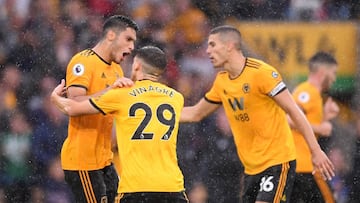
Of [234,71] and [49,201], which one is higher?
[234,71]

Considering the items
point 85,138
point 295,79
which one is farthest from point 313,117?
point 85,138

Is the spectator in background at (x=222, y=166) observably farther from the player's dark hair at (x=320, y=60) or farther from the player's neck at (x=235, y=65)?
the player's neck at (x=235, y=65)

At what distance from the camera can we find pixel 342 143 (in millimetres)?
14039

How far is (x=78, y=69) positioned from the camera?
379 inches

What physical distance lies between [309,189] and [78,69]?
3.45 m

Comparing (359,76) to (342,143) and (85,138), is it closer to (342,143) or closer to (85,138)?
(342,143)

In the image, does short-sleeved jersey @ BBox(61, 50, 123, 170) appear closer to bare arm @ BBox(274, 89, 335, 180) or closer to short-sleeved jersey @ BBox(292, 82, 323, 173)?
bare arm @ BBox(274, 89, 335, 180)

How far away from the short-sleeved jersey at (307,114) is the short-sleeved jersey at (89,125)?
2889 millimetres

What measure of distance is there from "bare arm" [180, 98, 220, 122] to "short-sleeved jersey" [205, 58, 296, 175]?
0.49 m

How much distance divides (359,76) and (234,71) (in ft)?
14.8

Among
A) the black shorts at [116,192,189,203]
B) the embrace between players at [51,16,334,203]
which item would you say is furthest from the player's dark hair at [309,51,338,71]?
the black shorts at [116,192,189,203]

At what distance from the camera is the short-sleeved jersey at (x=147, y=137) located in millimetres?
8695

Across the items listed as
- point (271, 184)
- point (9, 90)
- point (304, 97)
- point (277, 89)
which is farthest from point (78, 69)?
point (9, 90)

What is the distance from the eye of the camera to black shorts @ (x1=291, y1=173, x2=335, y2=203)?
1195 cm
